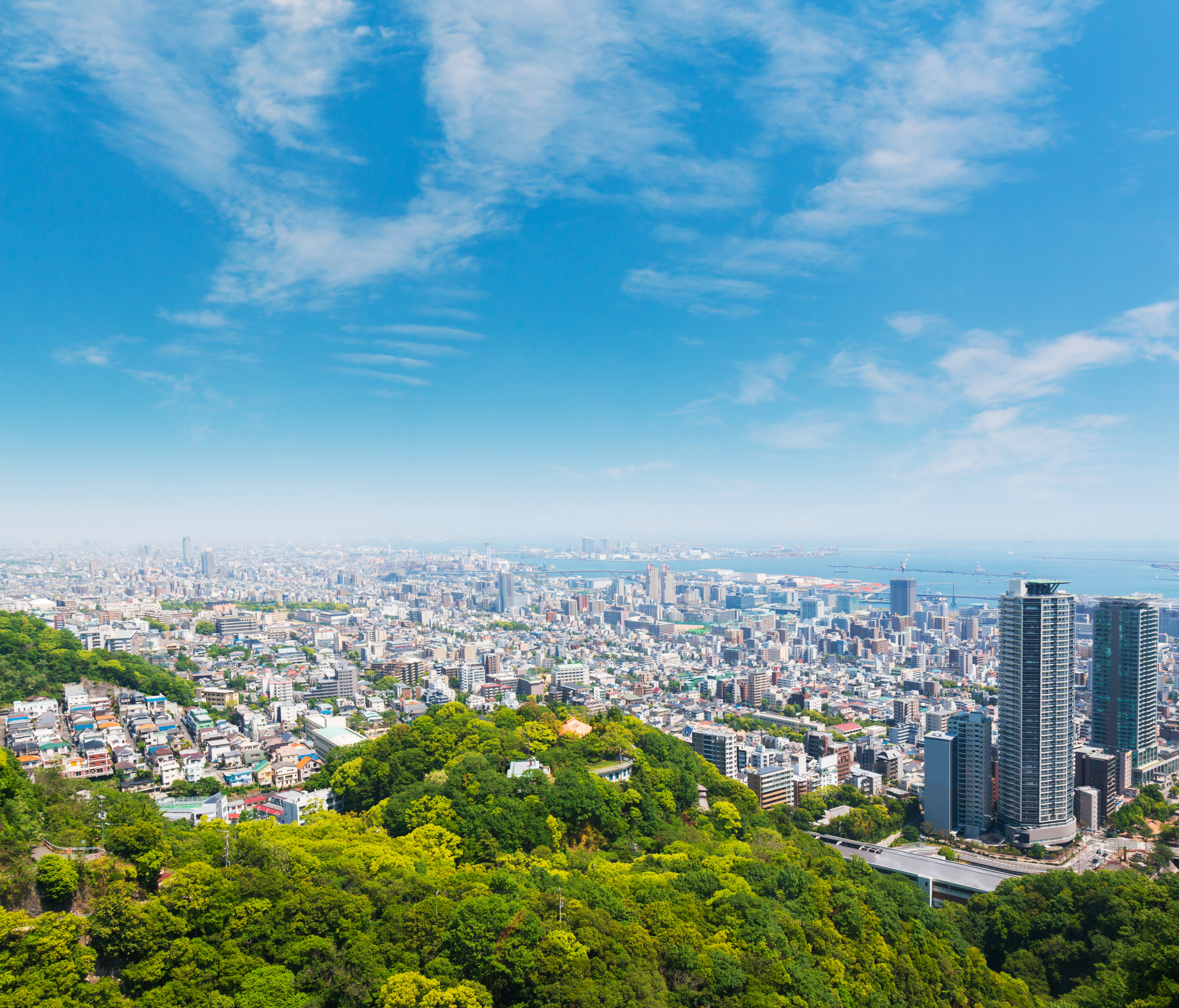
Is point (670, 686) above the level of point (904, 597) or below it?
below

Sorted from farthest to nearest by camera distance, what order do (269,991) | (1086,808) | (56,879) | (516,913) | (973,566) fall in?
(973,566) < (1086,808) < (516,913) < (56,879) < (269,991)

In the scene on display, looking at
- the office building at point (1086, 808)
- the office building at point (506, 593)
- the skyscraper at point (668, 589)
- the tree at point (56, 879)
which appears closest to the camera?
the tree at point (56, 879)

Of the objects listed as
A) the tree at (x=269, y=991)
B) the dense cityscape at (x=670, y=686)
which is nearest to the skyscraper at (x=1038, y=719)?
the dense cityscape at (x=670, y=686)

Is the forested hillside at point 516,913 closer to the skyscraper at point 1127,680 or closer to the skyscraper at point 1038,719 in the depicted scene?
the skyscraper at point 1038,719

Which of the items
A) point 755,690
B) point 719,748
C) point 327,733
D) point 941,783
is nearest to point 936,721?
point 755,690

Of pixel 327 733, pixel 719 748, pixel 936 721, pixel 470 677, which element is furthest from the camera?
pixel 470 677

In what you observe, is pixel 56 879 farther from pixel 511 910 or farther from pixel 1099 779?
pixel 1099 779

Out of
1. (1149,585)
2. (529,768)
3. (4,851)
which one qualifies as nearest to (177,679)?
(529,768)
